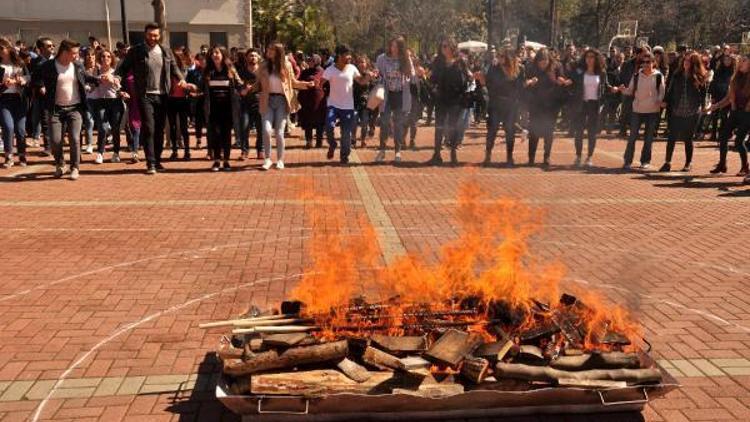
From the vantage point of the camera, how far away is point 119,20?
37406 millimetres

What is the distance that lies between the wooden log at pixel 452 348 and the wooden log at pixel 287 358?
499 mm

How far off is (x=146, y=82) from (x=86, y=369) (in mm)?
7372

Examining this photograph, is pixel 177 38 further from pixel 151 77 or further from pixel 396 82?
pixel 151 77

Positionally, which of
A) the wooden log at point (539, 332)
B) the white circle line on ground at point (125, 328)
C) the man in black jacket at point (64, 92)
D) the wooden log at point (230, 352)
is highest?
the man in black jacket at point (64, 92)

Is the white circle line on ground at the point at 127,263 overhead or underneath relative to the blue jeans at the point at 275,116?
underneath

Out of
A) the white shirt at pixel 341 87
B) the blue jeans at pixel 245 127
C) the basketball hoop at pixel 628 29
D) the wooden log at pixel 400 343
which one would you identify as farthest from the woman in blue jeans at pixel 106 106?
the basketball hoop at pixel 628 29

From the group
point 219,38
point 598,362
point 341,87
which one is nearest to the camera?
point 598,362

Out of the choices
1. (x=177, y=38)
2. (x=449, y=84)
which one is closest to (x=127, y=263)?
(x=449, y=84)

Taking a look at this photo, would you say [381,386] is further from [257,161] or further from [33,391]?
[257,161]

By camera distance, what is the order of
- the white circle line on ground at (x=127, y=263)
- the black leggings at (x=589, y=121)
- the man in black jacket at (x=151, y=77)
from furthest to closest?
the black leggings at (x=589, y=121)
the man in black jacket at (x=151, y=77)
the white circle line on ground at (x=127, y=263)

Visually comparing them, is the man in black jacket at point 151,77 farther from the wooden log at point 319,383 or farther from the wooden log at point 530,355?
the wooden log at point 530,355

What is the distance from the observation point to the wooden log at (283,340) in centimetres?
381

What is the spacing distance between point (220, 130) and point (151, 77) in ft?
4.63

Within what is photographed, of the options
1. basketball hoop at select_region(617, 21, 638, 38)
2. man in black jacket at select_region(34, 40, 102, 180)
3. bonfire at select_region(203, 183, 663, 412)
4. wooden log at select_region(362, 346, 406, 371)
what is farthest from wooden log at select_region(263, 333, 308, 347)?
basketball hoop at select_region(617, 21, 638, 38)
